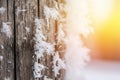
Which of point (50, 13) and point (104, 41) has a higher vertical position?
point (50, 13)

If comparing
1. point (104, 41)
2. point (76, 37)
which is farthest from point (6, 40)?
point (104, 41)

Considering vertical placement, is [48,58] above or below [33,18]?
below

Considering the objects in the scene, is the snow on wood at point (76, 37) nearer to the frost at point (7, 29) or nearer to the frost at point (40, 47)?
the frost at point (40, 47)

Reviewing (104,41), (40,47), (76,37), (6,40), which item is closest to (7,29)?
(6,40)

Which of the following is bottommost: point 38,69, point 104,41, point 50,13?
point 38,69

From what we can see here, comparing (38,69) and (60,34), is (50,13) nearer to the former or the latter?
(60,34)

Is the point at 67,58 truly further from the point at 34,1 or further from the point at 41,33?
the point at 34,1

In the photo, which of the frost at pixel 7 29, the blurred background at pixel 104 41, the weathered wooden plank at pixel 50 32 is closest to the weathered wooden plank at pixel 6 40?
the frost at pixel 7 29

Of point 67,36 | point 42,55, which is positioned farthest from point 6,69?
point 67,36
